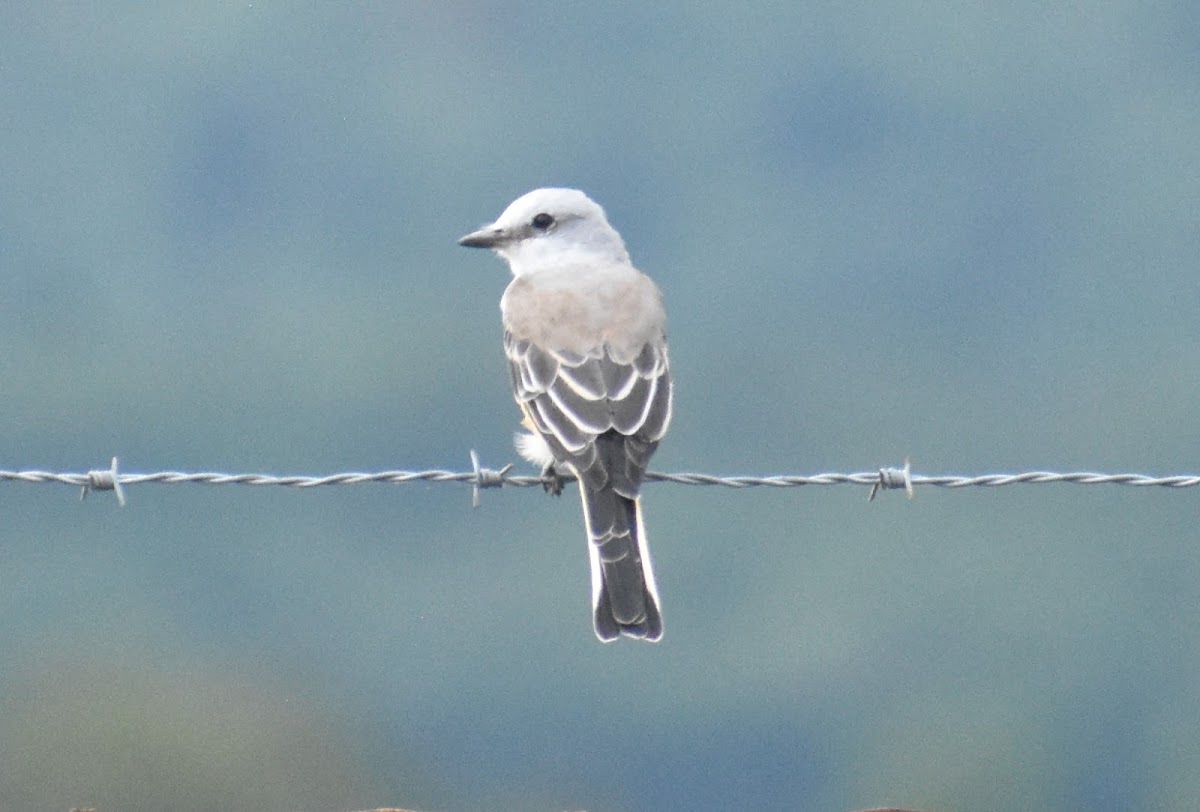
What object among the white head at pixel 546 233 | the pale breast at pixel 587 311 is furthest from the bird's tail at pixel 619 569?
the white head at pixel 546 233

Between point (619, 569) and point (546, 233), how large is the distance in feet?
5.30

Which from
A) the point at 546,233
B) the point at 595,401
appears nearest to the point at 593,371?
the point at 595,401

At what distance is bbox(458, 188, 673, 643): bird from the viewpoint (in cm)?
413

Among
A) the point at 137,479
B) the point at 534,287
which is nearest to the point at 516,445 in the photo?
the point at 534,287

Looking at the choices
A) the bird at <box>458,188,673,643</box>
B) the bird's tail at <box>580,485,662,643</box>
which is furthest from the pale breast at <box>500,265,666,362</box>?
the bird's tail at <box>580,485,662,643</box>

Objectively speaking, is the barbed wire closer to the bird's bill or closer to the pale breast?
the pale breast

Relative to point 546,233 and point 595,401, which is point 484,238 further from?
point 595,401

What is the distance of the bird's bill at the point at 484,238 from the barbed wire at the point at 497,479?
1.67 meters

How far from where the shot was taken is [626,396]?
4355mm

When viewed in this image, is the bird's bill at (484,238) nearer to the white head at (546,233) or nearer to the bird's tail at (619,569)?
the white head at (546,233)

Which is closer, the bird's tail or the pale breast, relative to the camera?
the bird's tail

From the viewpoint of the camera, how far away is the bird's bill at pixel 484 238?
539 centimetres

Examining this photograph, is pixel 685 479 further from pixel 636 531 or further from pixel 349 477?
pixel 349 477

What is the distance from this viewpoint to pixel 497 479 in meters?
3.86
